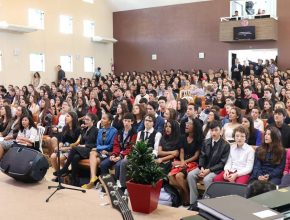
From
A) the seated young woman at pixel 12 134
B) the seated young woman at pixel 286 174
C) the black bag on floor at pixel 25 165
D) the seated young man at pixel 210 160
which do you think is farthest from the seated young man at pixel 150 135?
the seated young woman at pixel 12 134

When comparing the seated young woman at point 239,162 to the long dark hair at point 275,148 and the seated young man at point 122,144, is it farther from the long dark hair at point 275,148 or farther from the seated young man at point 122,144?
the seated young man at point 122,144

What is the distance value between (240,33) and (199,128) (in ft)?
33.8

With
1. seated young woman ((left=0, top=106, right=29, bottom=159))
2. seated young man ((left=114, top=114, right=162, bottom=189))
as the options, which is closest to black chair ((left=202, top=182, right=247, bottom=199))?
seated young man ((left=114, top=114, right=162, bottom=189))

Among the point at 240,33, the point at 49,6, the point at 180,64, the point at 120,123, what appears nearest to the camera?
the point at 120,123

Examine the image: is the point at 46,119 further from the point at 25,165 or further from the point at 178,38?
the point at 178,38

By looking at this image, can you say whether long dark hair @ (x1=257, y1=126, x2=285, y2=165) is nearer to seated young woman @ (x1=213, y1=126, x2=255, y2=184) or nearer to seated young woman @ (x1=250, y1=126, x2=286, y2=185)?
seated young woman @ (x1=250, y1=126, x2=286, y2=185)

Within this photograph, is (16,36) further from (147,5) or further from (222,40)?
(222,40)

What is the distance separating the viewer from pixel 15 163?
4207 millimetres

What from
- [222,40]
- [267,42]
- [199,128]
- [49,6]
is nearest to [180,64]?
[222,40]

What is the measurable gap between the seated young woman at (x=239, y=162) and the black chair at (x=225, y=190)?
1043 mm

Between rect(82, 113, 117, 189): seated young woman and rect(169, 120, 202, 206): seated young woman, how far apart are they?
1.05m

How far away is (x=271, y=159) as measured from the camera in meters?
4.22

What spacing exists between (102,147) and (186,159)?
1.25 m

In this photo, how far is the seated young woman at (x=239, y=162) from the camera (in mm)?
4332
